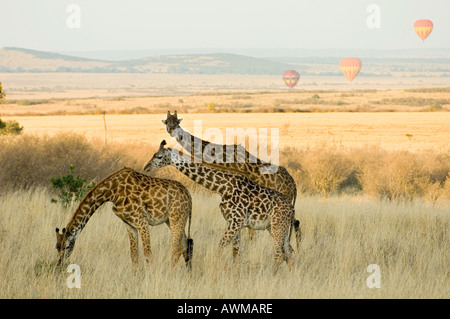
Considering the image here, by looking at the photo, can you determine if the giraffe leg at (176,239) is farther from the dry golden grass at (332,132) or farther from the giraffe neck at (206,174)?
the dry golden grass at (332,132)

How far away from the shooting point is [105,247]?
11.2 meters

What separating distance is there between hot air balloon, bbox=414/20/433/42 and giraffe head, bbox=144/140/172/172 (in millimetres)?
122574

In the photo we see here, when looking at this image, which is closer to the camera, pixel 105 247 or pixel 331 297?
pixel 331 297

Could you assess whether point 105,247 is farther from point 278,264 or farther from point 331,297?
point 331,297

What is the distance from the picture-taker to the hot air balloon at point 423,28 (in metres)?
125

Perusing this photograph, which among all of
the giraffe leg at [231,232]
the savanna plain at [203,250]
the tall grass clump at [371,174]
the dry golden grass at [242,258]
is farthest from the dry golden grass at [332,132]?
the giraffe leg at [231,232]

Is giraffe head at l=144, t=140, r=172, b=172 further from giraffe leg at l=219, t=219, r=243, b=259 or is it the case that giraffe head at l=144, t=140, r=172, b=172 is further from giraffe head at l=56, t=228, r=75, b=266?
giraffe head at l=56, t=228, r=75, b=266

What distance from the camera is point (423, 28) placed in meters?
126

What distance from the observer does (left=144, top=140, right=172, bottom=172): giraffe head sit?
9.46 m

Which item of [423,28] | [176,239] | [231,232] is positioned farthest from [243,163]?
[423,28]

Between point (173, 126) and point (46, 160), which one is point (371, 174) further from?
point (173, 126)
